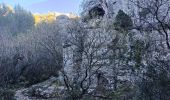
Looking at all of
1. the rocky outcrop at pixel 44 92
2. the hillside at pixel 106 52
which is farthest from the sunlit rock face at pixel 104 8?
the rocky outcrop at pixel 44 92

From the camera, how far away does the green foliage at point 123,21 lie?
85.4 ft

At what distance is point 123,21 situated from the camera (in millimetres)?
26422

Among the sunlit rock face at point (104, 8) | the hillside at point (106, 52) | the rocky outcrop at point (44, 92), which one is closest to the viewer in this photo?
the hillside at point (106, 52)

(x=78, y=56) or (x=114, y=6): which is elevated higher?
(x=114, y=6)

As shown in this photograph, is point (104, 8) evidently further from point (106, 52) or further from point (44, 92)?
point (44, 92)

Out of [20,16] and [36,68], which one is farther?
[20,16]

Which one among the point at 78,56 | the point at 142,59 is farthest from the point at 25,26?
the point at 142,59

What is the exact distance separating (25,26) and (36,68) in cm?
2803

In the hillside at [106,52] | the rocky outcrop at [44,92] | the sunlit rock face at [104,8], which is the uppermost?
the sunlit rock face at [104,8]

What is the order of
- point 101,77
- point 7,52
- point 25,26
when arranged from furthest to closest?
point 25,26
point 7,52
point 101,77

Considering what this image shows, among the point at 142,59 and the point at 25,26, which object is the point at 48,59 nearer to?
the point at 142,59

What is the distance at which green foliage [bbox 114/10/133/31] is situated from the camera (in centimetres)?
2603

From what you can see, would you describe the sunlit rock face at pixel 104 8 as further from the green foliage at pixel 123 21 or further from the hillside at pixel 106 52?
the green foliage at pixel 123 21

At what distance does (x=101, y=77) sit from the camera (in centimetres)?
2470
